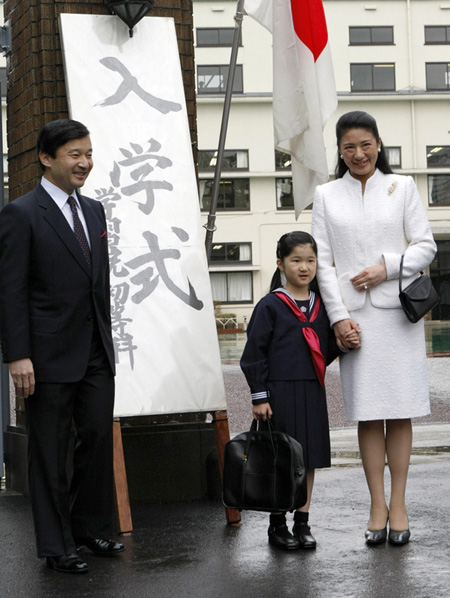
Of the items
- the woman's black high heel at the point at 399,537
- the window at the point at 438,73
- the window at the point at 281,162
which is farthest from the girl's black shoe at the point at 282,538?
the window at the point at 438,73

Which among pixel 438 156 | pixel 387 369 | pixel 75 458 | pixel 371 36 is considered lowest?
pixel 75 458

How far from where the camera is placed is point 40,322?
438cm

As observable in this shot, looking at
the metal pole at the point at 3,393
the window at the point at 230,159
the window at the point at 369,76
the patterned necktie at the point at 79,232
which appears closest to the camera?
the patterned necktie at the point at 79,232

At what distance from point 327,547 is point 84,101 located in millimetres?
3042

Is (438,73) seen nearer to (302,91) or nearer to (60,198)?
(302,91)

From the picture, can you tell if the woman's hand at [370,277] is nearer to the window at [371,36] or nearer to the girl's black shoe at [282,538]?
the girl's black shoe at [282,538]

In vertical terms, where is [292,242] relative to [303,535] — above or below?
above

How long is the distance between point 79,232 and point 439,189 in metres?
42.6

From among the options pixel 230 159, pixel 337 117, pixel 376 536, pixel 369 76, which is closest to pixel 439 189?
pixel 337 117

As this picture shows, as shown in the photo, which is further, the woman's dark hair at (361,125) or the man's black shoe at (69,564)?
the woman's dark hair at (361,125)

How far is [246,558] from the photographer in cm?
453

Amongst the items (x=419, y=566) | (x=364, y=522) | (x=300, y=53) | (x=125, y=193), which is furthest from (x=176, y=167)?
(x=419, y=566)

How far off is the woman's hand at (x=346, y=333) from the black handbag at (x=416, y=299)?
266 millimetres

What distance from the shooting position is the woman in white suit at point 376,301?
4742mm
